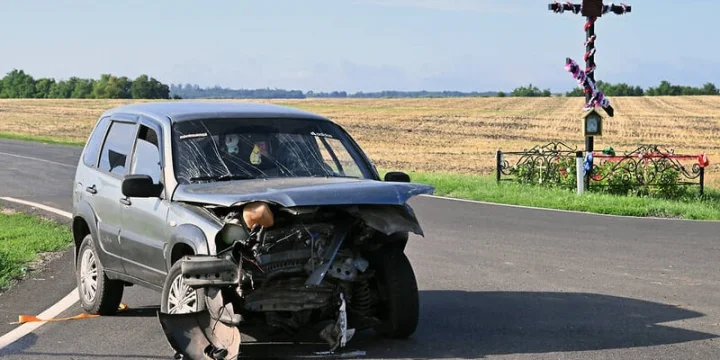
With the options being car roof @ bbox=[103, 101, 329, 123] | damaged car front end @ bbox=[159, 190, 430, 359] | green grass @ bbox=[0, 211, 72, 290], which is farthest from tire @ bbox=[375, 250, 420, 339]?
green grass @ bbox=[0, 211, 72, 290]

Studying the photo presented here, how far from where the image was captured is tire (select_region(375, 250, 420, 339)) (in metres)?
7.62

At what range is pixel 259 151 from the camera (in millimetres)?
8422

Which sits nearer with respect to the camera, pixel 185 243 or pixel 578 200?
pixel 185 243

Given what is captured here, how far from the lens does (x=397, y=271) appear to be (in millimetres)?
7660

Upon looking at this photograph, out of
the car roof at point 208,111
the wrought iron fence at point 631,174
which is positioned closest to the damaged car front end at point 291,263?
the car roof at point 208,111

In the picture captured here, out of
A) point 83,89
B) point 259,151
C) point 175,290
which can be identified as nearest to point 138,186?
point 175,290

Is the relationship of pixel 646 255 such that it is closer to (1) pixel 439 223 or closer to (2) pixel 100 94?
(1) pixel 439 223

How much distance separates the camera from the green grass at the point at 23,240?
39.1 ft

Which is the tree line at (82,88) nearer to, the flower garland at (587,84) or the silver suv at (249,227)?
the flower garland at (587,84)

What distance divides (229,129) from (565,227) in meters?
8.55

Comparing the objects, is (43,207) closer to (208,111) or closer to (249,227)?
(208,111)

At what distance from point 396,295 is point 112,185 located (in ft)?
8.81

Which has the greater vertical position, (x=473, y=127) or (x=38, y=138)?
(x=38, y=138)

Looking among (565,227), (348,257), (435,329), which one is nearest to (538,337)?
(435,329)
